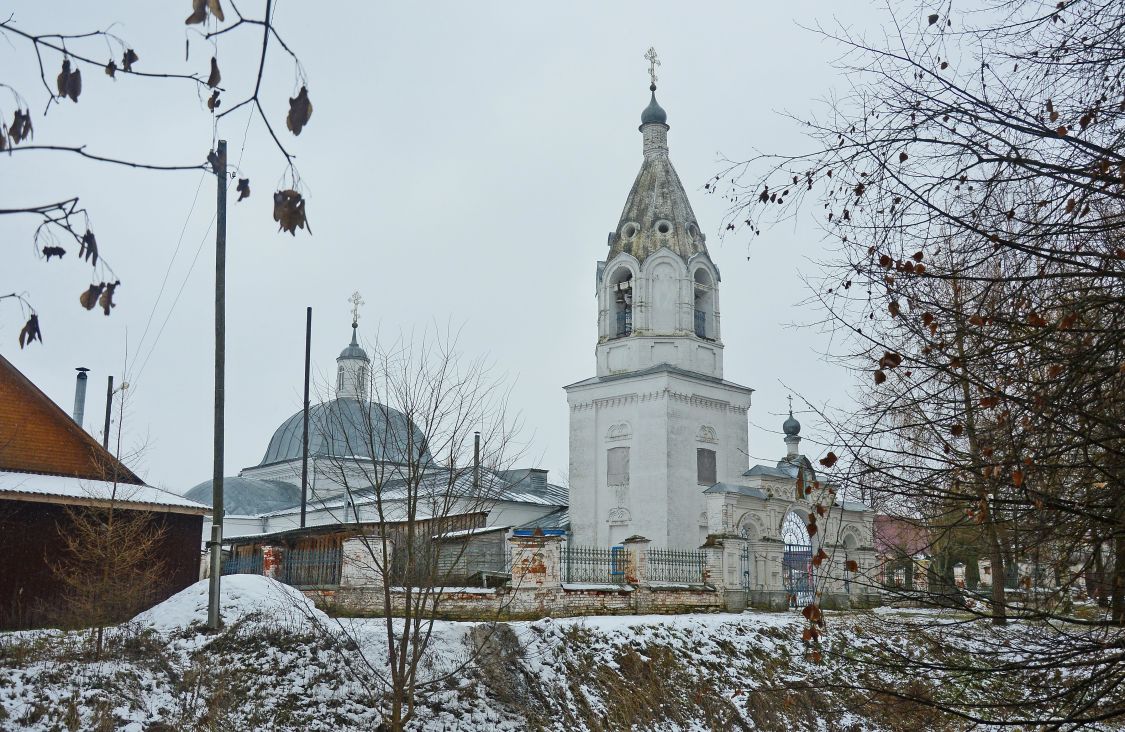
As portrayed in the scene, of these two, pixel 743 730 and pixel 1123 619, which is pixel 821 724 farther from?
pixel 1123 619

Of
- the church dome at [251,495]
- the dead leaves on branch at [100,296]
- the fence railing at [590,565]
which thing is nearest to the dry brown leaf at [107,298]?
the dead leaves on branch at [100,296]

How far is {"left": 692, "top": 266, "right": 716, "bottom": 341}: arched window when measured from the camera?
1247 inches

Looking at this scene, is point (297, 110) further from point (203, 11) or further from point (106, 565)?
point (106, 565)

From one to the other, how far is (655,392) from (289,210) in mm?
26689

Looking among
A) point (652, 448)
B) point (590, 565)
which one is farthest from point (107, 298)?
point (652, 448)

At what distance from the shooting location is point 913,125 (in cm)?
534

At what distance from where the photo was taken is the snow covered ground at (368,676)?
11.6 metres

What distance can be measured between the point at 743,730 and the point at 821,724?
47.5 inches

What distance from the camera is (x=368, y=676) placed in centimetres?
1302

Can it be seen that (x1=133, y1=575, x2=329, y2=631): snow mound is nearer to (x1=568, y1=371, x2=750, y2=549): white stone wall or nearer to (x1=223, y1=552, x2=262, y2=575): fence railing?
(x1=223, y1=552, x2=262, y2=575): fence railing

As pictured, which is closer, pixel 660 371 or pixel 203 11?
pixel 203 11

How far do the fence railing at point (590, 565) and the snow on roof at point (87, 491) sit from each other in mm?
7069

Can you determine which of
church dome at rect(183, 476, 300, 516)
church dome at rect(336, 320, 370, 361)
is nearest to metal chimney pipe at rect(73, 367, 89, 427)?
church dome at rect(183, 476, 300, 516)

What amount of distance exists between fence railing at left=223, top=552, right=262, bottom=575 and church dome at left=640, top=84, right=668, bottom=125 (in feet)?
60.1
